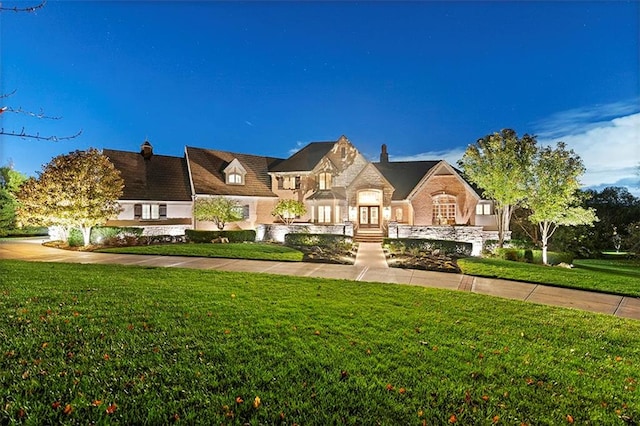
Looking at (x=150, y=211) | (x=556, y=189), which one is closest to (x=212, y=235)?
(x=150, y=211)

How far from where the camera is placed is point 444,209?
2611cm

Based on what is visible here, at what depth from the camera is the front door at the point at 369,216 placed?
25797 millimetres

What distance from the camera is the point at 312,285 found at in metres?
8.96

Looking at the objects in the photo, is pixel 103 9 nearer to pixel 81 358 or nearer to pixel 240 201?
pixel 81 358

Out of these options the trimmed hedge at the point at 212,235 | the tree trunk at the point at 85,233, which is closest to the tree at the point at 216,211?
the trimmed hedge at the point at 212,235

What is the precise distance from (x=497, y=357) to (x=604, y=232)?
40108mm

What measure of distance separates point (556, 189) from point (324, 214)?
15971mm

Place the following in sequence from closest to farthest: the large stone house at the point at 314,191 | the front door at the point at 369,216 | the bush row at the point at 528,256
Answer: the bush row at the point at 528,256
the large stone house at the point at 314,191
the front door at the point at 369,216

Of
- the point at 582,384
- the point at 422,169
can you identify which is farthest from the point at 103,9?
the point at 422,169

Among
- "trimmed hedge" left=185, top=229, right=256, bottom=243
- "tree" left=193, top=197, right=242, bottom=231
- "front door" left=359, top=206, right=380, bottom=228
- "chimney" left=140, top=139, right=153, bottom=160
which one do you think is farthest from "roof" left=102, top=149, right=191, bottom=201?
"front door" left=359, top=206, right=380, bottom=228

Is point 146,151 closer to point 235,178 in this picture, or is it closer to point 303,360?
point 235,178

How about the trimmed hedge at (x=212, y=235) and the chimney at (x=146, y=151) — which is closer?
the trimmed hedge at (x=212, y=235)

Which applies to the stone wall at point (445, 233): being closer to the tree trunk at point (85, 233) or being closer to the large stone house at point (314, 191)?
the large stone house at point (314, 191)

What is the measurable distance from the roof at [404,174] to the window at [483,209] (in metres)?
5.88
